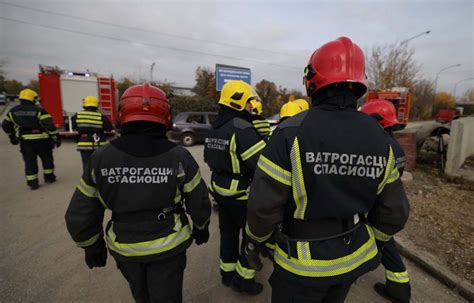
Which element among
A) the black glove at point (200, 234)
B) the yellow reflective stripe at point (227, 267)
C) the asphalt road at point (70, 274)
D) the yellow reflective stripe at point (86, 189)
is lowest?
the asphalt road at point (70, 274)

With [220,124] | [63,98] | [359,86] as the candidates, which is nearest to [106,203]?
[220,124]

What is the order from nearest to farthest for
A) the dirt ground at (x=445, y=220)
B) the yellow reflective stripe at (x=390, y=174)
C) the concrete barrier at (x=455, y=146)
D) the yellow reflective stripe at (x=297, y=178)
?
the yellow reflective stripe at (x=297, y=178)
the yellow reflective stripe at (x=390, y=174)
the dirt ground at (x=445, y=220)
the concrete barrier at (x=455, y=146)

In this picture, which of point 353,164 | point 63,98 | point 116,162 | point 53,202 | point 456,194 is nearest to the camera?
point 353,164

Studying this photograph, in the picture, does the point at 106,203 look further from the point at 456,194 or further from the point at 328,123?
the point at 456,194

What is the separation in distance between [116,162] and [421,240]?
13.3ft

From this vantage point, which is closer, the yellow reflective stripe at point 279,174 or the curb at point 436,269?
the yellow reflective stripe at point 279,174

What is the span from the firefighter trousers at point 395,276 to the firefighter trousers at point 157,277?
207 centimetres

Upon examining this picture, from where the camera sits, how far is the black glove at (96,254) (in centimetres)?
172

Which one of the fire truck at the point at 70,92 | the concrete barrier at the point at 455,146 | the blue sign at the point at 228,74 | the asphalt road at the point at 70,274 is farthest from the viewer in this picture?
the blue sign at the point at 228,74

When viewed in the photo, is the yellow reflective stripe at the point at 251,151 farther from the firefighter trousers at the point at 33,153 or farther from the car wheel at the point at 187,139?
the car wheel at the point at 187,139

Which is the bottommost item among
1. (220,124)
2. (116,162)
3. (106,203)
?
(106,203)

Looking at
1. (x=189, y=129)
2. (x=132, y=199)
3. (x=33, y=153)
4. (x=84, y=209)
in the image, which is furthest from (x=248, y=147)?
(x=189, y=129)

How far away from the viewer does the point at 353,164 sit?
4.26 ft

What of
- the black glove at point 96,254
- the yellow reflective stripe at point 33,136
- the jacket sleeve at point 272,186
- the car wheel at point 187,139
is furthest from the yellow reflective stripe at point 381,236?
the car wheel at point 187,139
